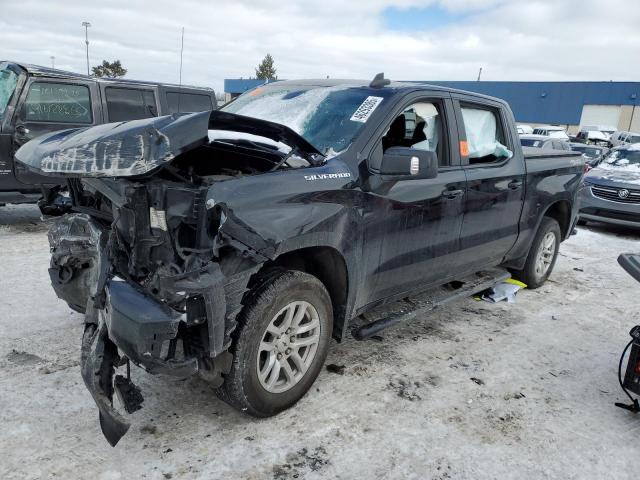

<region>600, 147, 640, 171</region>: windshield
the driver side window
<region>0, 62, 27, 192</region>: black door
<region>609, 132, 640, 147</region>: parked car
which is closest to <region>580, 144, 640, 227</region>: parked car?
<region>600, 147, 640, 171</region>: windshield

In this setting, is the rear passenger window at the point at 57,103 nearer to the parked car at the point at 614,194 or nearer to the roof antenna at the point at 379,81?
the roof antenna at the point at 379,81

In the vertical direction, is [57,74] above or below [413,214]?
above

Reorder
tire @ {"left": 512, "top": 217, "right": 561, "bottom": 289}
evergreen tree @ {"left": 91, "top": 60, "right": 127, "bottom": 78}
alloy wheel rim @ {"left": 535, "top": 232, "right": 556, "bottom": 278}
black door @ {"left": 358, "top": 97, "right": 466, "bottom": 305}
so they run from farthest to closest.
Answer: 1. evergreen tree @ {"left": 91, "top": 60, "right": 127, "bottom": 78}
2. alloy wheel rim @ {"left": 535, "top": 232, "right": 556, "bottom": 278}
3. tire @ {"left": 512, "top": 217, "right": 561, "bottom": 289}
4. black door @ {"left": 358, "top": 97, "right": 466, "bottom": 305}

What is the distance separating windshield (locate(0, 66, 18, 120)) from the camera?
669 cm

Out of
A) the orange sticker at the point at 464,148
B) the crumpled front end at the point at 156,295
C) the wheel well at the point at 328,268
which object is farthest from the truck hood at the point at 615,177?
the crumpled front end at the point at 156,295

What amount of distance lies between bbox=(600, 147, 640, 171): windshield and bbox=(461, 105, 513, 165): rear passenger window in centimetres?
669

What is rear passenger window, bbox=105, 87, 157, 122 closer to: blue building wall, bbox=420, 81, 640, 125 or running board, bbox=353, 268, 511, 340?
running board, bbox=353, 268, 511, 340

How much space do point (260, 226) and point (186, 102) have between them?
6.95 metres

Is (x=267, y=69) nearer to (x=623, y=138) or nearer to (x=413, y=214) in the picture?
(x=623, y=138)

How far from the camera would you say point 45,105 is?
6965mm

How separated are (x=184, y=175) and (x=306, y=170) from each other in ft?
2.17

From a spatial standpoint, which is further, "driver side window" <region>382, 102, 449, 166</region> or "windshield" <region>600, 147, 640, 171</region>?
"windshield" <region>600, 147, 640, 171</region>

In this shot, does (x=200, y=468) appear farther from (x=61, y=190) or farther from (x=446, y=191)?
(x=446, y=191)

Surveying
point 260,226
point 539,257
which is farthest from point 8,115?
point 539,257
